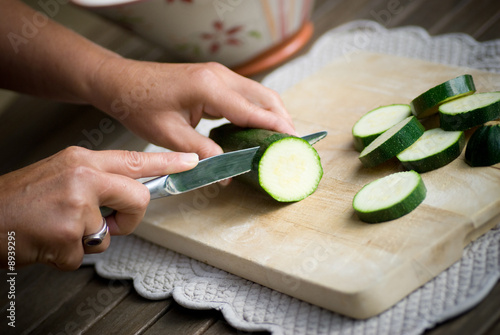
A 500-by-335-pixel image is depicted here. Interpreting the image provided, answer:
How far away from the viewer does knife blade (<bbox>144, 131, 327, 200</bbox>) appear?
2.05 m

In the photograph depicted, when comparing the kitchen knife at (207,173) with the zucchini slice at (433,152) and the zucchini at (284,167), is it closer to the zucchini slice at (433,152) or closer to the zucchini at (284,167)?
the zucchini at (284,167)

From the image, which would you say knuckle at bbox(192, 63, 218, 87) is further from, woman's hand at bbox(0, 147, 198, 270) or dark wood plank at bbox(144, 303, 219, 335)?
dark wood plank at bbox(144, 303, 219, 335)

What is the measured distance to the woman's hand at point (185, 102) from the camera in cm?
222

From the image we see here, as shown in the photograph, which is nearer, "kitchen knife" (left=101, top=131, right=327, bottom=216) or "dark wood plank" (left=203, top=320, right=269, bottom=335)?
"dark wood plank" (left=203, top=320, right=269, bottom=335)

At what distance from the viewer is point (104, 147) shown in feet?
9.76

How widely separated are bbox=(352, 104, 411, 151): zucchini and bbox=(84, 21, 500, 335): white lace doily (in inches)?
23.6

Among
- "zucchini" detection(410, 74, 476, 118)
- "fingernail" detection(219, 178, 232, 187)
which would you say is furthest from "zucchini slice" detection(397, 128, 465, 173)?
"fingernail" detection(219, 178, 232, 187)

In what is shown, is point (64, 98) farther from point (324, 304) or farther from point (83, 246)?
point (324, 304)

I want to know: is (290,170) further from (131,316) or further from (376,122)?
(131,316)

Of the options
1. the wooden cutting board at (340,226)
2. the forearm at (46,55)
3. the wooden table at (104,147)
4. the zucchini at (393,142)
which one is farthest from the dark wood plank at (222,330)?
the forearm at (46,55)

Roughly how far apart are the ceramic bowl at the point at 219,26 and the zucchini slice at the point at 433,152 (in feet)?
3.87

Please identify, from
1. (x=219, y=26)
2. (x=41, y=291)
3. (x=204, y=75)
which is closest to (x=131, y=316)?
(x=41, y=291)

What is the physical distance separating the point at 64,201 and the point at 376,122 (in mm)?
1270

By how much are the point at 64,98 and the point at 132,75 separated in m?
0.54
